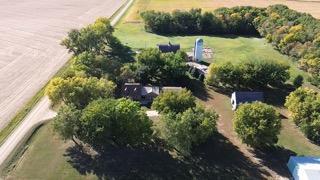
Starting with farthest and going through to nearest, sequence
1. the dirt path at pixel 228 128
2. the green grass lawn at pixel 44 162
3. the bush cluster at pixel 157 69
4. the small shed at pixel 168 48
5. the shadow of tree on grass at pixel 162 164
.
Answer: the small shed at pixel 168 48 < the bush cluster at pixel 157 69 < the dirt path at pixel 228 128 < the shadow of tree on grass at pixel 162 164 < the green grass lawn at pixel 44 162

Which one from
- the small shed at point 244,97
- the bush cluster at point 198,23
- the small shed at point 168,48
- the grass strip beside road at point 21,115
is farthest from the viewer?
the bush cluster at point 198,23

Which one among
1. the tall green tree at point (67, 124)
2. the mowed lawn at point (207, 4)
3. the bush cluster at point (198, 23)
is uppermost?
the mowed lawn at point (207, 4)

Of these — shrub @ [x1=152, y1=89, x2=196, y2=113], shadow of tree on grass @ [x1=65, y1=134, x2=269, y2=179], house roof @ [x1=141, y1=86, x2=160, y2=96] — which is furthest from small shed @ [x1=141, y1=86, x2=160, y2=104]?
shadow of tree on grass @ [x1=65, y1=134, x2=269, y2=179]

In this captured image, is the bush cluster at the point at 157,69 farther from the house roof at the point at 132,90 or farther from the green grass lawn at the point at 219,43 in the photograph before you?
the green grass lawn at the point at 219,43

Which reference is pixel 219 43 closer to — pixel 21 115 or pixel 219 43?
pixel 219 43

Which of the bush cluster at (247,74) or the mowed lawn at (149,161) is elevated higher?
the bush cluster at (247,74)

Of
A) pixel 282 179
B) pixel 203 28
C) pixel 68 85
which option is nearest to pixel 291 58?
pixel 203 28

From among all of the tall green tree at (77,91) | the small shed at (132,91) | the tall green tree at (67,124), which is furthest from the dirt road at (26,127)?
the small shed at (132,91)
